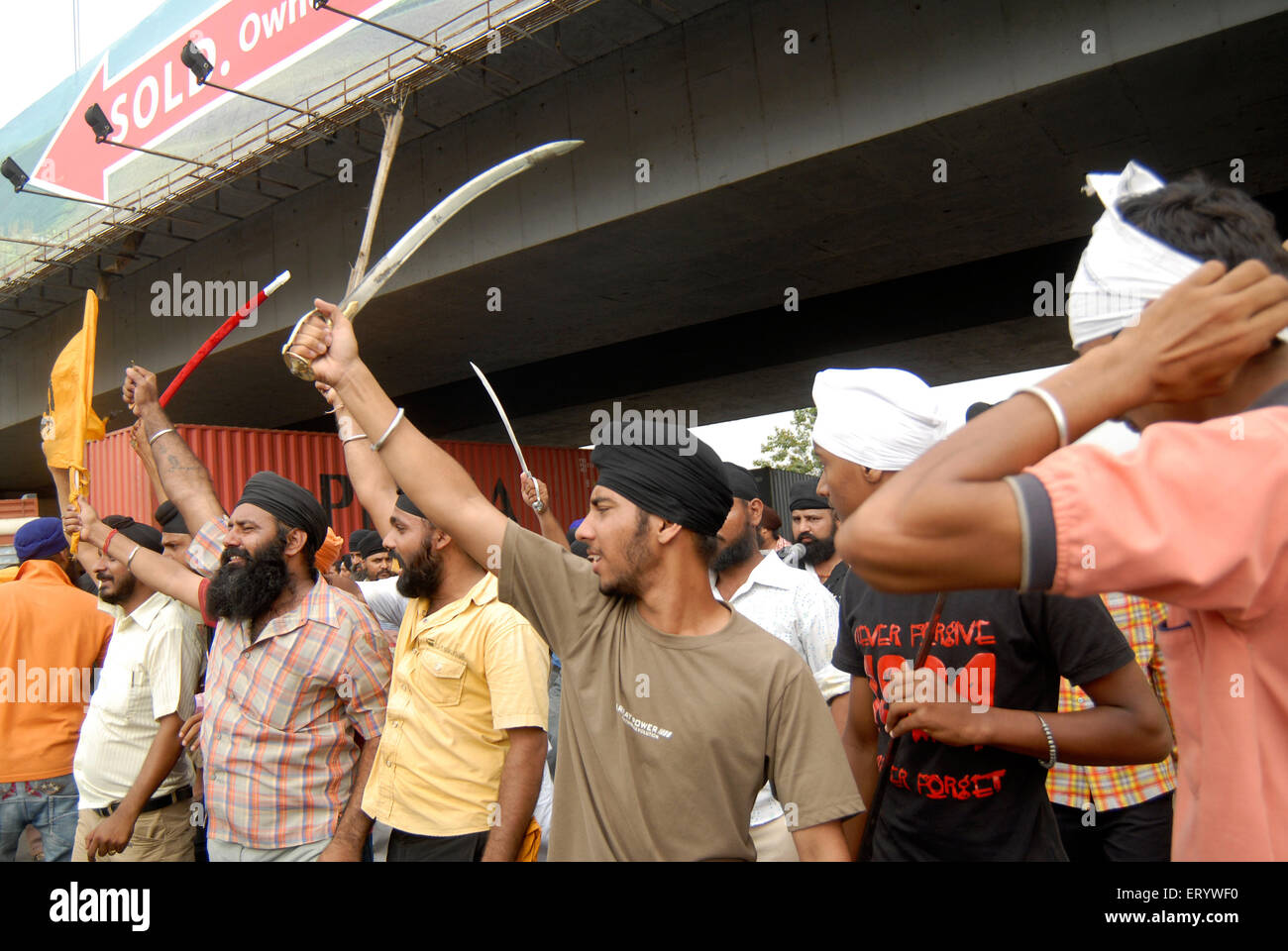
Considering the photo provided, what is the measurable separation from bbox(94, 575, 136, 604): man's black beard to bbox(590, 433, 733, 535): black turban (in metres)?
3.21

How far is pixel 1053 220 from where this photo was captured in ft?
32.4

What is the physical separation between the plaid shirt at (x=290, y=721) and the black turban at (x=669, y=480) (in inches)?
60.4

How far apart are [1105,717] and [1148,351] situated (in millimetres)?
1428

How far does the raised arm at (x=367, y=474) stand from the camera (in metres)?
3.11

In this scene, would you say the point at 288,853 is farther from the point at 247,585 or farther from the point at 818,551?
the point at 818,551

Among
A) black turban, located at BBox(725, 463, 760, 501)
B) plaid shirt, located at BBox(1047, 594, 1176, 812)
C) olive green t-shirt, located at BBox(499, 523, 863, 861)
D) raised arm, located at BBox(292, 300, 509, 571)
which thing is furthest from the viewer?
black turban, located at BBox(725, 463, 760, 501)

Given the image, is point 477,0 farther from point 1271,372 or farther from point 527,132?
point 1271,372

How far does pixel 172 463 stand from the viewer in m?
4.11

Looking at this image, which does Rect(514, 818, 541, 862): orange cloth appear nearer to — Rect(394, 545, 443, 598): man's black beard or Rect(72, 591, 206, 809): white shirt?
Rect(394, 545, 443, 598): man's black beard

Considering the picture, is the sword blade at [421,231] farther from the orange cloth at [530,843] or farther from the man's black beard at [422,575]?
the orange cloth at [530,843]

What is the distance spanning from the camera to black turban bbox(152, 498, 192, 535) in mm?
4742

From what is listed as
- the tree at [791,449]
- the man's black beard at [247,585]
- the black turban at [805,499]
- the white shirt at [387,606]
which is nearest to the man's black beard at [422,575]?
the man's black beard at [247,585]

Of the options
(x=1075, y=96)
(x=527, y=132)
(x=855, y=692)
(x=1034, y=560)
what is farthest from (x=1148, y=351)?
(x=527, y=132)

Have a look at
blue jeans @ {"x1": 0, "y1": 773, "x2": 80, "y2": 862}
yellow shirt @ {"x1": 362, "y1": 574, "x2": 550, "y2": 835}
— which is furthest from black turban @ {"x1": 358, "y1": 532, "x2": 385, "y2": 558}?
yellow shirt @ {"x1": 362, "y1": 574, "x2": 550, "y2": 835}
